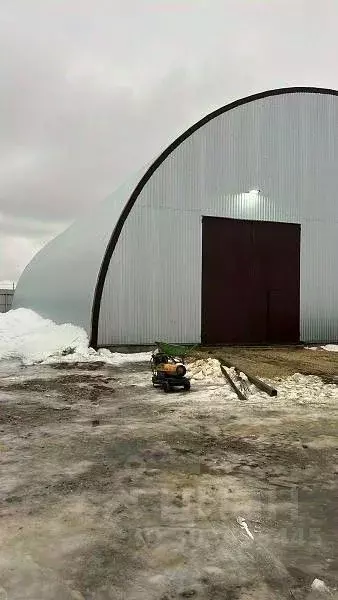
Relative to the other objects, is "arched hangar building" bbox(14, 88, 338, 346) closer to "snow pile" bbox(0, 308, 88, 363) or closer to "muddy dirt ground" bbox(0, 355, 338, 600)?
"snow pile" bbox(0, 308, 88, 363)

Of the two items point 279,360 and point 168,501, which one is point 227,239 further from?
point 168,501

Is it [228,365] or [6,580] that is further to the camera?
[228,365]

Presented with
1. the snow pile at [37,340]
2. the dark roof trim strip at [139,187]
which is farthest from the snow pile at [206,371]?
the dark roof trim strip at [139,187]

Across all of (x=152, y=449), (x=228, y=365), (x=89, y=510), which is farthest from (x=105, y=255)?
(x=89, y=510)

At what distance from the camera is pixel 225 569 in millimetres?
3688

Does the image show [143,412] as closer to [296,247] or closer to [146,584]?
[146,584]

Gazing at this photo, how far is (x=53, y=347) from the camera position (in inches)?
722

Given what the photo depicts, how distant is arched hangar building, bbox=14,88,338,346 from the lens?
19531 millimetres

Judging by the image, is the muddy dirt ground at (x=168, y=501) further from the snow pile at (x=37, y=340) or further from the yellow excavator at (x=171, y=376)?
the snow pile at (x=37, y=340)

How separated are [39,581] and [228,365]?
35.6 ft

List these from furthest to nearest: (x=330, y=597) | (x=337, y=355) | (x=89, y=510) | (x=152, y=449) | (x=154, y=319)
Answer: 1. (x=154, y=319)
2. (x=337, y=355)
3. (x=152, y=449)
4. (x=89, y=510)
5. (x=330, y=597)

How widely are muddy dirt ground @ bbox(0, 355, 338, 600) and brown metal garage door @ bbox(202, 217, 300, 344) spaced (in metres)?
12.0

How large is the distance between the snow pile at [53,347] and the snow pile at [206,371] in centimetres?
333

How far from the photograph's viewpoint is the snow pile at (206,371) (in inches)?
487
